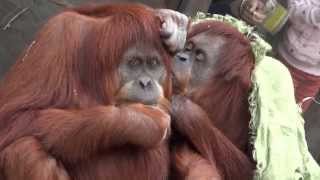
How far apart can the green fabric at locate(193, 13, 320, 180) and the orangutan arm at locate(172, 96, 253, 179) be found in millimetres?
62

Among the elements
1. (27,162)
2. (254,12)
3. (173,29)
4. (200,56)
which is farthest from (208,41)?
(254,12)

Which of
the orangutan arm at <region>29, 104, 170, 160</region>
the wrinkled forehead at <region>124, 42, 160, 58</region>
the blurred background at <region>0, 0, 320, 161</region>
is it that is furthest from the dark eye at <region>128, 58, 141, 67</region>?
the blurred background at <region>0, 0, 320, 161</region>

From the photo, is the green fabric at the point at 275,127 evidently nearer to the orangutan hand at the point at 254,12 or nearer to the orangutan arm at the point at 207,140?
the orangutan arm at the point at 207,140

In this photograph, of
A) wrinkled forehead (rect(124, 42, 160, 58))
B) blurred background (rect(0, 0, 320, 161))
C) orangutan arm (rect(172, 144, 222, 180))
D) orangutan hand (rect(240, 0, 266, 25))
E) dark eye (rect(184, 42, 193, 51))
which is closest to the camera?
wrinkled forehead (rect(124, 42, 160, 58))

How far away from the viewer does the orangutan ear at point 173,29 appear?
2656mm

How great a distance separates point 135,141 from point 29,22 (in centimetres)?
152

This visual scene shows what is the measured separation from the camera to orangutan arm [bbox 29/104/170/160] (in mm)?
2463

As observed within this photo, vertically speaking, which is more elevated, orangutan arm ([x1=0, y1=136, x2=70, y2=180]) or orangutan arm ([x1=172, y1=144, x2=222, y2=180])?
orangutan arm ([x1=0, y1=136, x2=70, y2=180])

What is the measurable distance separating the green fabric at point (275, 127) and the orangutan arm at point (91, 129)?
1.39 feet

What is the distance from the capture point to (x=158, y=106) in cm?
262

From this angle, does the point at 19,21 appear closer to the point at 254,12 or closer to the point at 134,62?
the point at 254,12

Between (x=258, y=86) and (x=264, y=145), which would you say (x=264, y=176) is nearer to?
(x=264, y=145)

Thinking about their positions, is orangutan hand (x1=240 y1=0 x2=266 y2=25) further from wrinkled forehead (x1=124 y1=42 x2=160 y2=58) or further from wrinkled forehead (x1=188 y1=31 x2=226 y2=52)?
wrinkled forehead (x1=124 y1=42 x2=160 y2=58)

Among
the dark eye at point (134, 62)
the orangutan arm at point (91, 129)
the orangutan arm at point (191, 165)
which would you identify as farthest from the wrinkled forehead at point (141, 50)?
the orangutan arm at point (191, 165)
